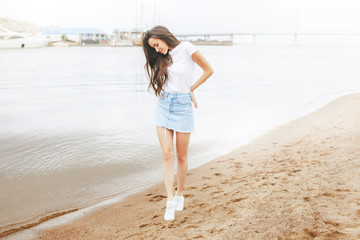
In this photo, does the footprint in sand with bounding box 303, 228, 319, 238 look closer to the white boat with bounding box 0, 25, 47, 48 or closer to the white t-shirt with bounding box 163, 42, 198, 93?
the white t-shirt with bounding box 163, 42, 198, 93

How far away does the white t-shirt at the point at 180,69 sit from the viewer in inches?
120

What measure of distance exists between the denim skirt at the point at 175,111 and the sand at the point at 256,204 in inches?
36.4

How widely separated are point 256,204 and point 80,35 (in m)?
122

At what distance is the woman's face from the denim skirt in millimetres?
377

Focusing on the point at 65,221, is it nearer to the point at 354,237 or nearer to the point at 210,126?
the point at 354,237

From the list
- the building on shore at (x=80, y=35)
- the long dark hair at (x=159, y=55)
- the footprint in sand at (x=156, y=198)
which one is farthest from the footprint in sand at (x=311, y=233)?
the building on shore at (x=80, y=35)

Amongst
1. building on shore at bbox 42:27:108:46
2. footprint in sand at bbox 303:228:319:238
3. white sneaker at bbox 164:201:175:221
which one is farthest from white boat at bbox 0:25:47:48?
footprint in sand at bbox 303:228:319:238

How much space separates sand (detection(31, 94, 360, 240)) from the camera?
112 inches

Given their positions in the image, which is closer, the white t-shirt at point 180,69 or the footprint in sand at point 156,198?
the white t-shirt at point 180,69

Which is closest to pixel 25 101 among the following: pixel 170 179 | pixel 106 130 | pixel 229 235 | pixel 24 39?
pixel 106 130

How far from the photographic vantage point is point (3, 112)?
9.99 m

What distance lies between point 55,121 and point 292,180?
666cm

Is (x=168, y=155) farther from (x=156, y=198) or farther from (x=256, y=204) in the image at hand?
(x=156, y=198)

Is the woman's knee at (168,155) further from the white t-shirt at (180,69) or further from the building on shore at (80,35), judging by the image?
the building on shore at (80,35)
